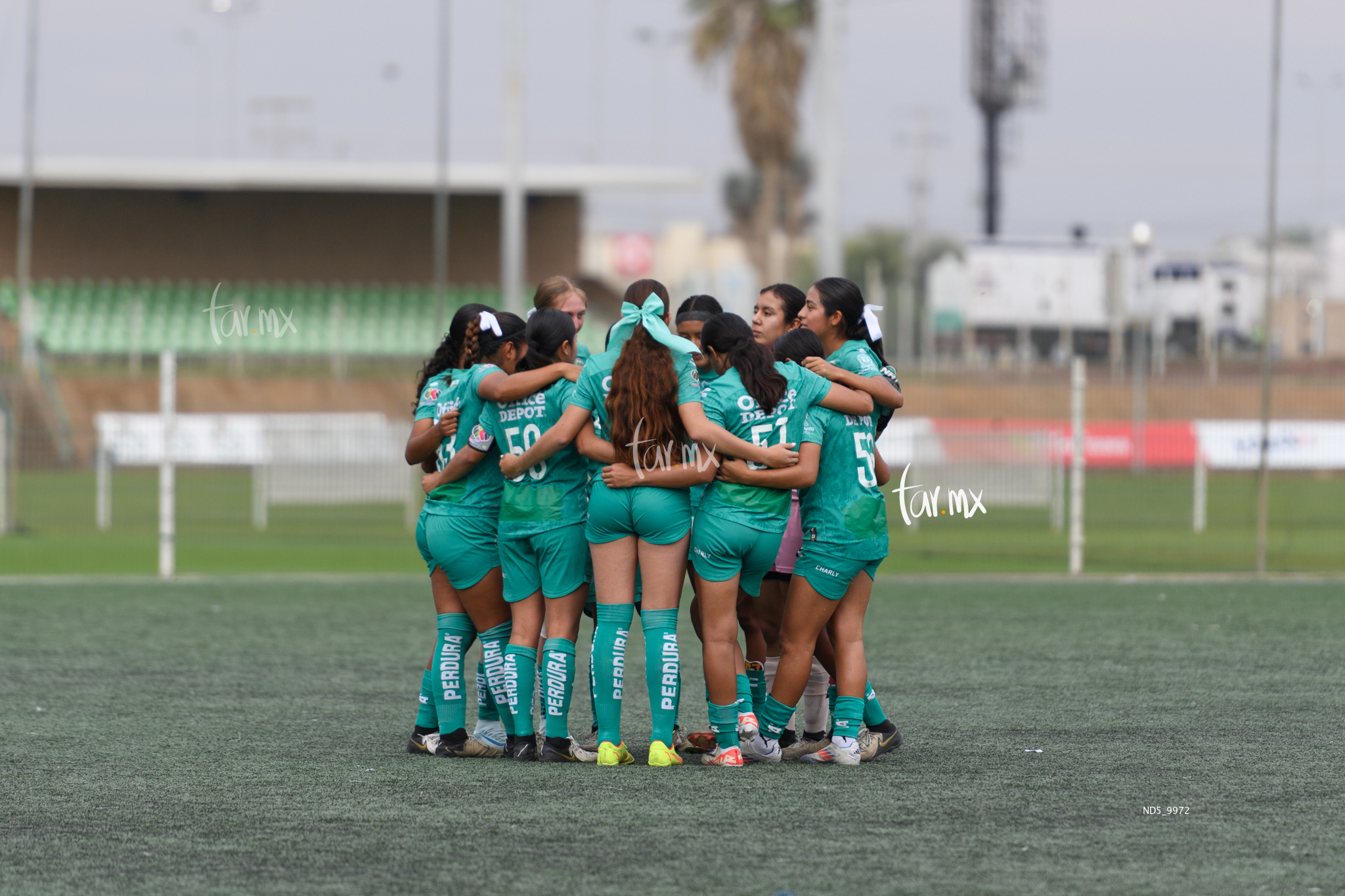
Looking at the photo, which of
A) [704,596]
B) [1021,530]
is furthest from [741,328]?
[1021,530]

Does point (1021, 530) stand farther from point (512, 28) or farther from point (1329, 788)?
point (1329, 788)

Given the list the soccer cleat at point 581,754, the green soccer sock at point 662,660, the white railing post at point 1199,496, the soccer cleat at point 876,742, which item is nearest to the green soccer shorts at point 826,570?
the green soccer sock at point 662,660

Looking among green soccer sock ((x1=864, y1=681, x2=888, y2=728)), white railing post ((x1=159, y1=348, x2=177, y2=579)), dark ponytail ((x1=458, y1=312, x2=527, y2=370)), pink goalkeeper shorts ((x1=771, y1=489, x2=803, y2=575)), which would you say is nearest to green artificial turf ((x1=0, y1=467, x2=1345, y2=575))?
white railing post ((x1=159, y1=348, x2=177, y2=579))

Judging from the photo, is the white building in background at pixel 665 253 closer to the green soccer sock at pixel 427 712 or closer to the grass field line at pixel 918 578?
the grass field line at pixel 918 578

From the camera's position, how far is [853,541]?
238 inches

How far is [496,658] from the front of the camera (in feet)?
20.9

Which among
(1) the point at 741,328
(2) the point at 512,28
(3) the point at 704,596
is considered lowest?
(3) the point at 704,596

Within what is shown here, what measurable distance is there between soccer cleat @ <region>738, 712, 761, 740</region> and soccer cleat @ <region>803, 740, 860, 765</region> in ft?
0.81

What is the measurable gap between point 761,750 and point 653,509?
3.63 ft

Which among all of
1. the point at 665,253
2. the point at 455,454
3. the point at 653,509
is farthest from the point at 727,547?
the point at 665,253

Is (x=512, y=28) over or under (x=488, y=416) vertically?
over

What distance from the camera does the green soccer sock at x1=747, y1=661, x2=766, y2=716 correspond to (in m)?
6.48

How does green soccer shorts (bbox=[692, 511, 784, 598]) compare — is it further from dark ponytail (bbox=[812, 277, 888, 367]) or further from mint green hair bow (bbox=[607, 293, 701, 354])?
dark ponytail (bbox=[812, 277, 888, 367])

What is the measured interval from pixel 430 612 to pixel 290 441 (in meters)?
7.93
